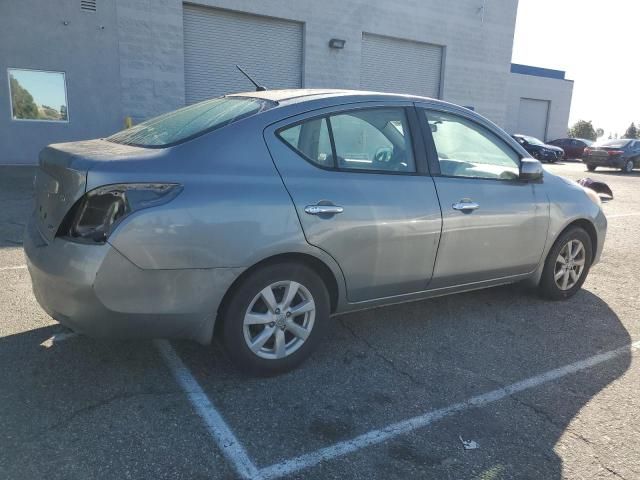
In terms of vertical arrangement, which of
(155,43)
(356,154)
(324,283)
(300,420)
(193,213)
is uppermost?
(155,43)

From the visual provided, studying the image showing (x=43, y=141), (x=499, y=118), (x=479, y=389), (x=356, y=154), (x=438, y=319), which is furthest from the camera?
(x=499, y=118)

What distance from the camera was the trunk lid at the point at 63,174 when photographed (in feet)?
8.70

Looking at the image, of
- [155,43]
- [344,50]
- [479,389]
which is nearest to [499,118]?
[344,50]

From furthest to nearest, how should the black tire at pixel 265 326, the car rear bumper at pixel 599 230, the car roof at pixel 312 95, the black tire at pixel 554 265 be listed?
the car rear bumper at pixel 599 230 < the black tire at pixel 554 265 < the car roof at pixel 312 95 < the black tire at pixel 265 326

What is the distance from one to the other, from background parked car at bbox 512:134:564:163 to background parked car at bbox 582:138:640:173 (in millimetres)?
3396

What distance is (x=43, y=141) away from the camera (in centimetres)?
1403

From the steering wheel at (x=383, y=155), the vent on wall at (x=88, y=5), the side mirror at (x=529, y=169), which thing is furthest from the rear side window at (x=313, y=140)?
the vent on wall at (x=88, y=5)

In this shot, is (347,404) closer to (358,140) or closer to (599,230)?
(358,140)

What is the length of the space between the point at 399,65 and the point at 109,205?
18794mm

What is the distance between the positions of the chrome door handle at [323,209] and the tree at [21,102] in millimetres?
13566

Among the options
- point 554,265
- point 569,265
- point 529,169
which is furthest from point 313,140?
point 569,265

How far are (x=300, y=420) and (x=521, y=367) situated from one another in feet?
5.29

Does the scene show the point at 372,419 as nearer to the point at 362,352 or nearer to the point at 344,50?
the point at 362,352

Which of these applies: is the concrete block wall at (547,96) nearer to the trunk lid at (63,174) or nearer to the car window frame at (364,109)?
the car window frame at (364,109)
